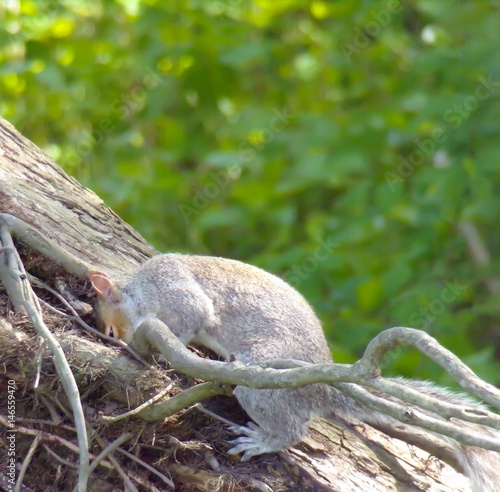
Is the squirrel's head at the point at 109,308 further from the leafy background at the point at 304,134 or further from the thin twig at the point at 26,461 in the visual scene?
the leafy background at the point at 304,134

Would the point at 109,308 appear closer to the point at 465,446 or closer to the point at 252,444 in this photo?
the point at 252,444

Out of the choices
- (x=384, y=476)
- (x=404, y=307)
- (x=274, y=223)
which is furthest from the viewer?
(x=274, y=223)

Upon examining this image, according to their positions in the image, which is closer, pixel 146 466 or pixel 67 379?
pixel 67 379

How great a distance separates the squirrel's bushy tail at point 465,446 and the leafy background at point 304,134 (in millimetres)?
1933

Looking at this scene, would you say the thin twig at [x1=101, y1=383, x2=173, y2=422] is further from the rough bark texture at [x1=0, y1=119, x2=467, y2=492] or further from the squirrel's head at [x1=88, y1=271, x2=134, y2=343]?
the squirrel's head at [x1=88, y1=271, x2=134, y2=343]

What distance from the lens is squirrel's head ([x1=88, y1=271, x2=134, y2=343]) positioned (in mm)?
3049

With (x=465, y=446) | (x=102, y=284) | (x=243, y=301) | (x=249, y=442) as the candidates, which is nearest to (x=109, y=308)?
(x=102, y=284)

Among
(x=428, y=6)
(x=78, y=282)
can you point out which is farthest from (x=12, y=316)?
(x=428, y=6)

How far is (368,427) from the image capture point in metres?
2.87

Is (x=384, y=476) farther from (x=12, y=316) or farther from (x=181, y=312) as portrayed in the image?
(x=12, y=316)

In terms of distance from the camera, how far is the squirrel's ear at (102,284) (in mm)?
3090

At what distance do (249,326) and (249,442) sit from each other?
1.62 ft

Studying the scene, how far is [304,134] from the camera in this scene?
6438 millimetres

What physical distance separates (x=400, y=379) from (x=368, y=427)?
0.88ft
